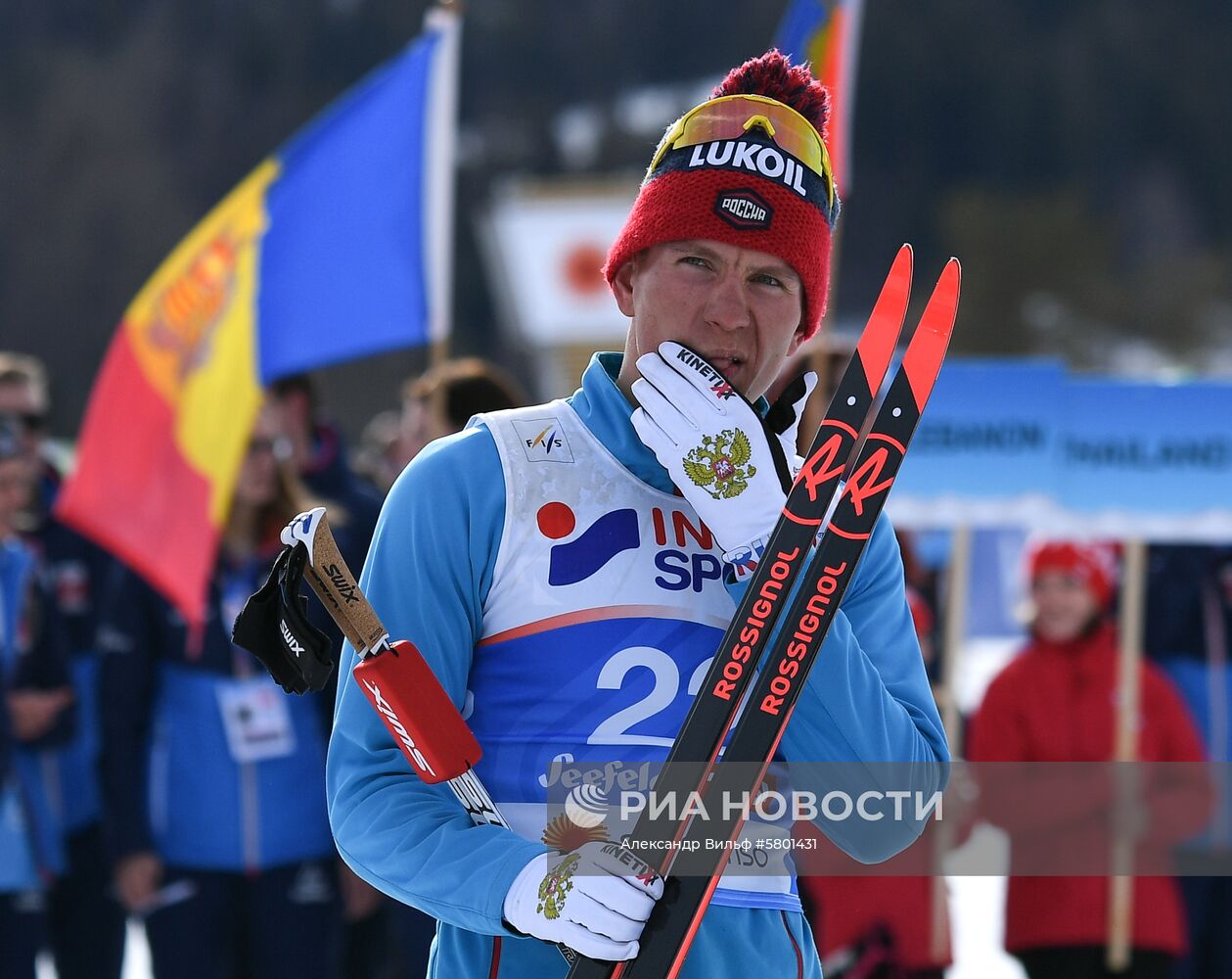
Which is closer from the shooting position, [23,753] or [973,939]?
[23,753]

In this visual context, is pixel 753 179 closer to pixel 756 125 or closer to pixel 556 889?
pixel 756 125

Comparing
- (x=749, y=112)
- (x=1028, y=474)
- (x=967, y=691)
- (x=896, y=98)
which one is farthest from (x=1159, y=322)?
(x=749, y=112)

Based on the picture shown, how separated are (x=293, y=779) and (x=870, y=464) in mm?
2899

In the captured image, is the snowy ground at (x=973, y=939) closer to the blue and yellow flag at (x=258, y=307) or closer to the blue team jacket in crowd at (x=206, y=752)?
the blue team jacket in crowd at (x=206, y=752)

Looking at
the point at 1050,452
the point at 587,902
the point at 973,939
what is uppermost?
the point at 1050,452

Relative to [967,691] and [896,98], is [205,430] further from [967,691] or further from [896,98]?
[896,98]

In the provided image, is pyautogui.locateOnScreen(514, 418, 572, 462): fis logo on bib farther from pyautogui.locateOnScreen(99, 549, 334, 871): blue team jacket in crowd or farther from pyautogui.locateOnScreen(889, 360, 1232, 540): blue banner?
pyautogui.locateOnScreen(889, 360, 1232, 540): blue banner

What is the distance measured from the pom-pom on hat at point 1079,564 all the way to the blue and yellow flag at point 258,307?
6.33ft

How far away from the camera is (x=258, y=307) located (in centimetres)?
494

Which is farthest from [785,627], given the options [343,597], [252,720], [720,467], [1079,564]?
[1079,564]

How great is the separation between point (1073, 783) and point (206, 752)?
2273mm

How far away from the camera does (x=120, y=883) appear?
14.5 feet

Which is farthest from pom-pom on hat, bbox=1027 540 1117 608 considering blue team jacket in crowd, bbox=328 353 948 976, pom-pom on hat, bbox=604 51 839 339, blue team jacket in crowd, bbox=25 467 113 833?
blue team jacket in crowd, bbox=328 353 948 976

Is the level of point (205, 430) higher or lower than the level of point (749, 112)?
higher
